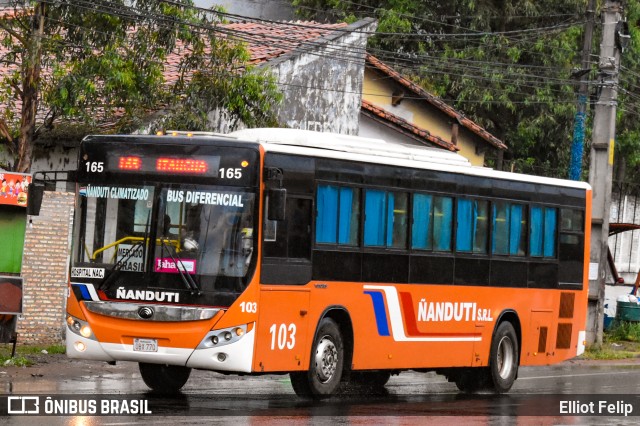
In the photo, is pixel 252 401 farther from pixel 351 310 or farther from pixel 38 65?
pixel 38 65

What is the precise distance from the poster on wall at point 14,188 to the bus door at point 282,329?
526 cm

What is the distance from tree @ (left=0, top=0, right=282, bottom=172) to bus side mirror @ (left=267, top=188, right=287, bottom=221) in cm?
618

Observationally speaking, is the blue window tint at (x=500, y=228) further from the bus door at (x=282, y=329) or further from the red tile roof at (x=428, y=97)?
the red tile roof at (x=428, y=97)

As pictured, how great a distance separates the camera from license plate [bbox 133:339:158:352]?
1510 centimetres

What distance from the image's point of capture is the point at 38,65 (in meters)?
20.3

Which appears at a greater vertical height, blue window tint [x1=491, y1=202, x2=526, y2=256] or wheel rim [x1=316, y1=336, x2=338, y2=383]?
blue window tint [x1=491, y1=202, x2=526, y2=256]

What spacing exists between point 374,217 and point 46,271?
6688 mm

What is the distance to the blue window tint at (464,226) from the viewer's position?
1891 cm

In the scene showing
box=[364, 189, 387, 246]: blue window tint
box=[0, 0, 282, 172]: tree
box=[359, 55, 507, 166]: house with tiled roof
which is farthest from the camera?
box=[359, 55, 507, 166]: house with tiled roof

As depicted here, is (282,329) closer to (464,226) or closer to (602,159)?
(464,226)

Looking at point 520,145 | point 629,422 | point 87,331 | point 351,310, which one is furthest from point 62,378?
point 520,145

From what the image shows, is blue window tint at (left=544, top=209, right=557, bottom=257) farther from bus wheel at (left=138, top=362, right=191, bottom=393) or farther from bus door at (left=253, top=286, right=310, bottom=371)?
bus wheel at (left=138, top=362, right=191, bottom=393)

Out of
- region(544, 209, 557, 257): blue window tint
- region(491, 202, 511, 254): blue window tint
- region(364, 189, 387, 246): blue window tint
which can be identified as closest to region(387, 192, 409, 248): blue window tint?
region(364, 189, 387, 246): blue window tint

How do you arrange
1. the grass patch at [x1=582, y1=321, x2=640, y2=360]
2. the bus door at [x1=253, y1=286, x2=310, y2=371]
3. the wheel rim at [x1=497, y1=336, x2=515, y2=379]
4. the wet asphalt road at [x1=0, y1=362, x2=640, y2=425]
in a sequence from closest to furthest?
the wet asphalt road at [x1=0, y1=362, x2=640, y2=425], the bus door at [x1=253, y1=286, x2=310, y2=371], the wheel rim at [x1=497, y1=336, x2=515, y2=379], the grass patch at [x1=582, y1=321, x2=640, y2=360]
